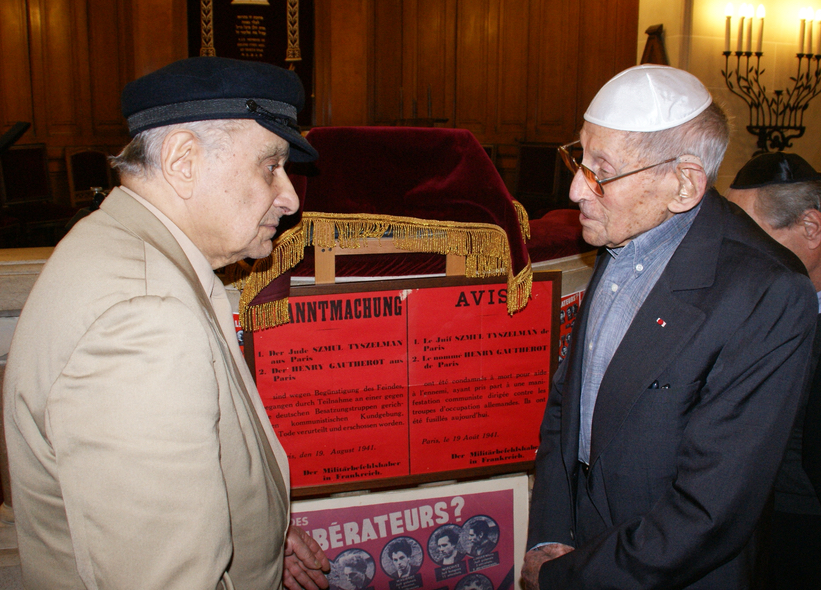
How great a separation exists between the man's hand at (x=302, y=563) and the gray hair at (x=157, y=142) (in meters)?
1.09

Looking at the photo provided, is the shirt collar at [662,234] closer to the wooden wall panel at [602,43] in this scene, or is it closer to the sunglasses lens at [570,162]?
the sunglasses lens at [570,162]

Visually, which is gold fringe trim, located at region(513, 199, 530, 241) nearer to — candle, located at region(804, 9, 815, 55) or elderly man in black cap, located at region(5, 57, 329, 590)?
elderly man in black cap, located at region(5, 57, 329, 590)

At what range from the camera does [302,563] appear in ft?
5.57

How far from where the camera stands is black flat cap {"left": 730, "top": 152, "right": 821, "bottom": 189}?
205 centimetres

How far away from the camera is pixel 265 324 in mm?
1935

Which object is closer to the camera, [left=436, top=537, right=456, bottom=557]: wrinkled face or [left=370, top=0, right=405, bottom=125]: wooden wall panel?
[left=436, top=537, right=456, bottom=557]: wrinkled face

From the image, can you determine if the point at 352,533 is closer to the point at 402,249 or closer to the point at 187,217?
→ the point at 402,249

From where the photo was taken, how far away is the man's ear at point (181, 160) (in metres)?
1.08

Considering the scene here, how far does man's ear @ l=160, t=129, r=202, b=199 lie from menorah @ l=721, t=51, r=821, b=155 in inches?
214

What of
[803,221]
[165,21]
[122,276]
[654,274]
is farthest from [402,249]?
[165,21]

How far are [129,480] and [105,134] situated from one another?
8304mm

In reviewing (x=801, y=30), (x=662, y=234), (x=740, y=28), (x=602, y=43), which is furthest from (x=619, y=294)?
(x=602, y=43)

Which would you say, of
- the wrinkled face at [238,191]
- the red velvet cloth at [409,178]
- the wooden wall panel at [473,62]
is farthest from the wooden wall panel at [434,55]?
the wrinkled face at [238,191]

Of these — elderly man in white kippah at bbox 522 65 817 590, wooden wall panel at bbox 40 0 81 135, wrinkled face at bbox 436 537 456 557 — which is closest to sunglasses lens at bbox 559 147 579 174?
elderly man in white kippah at bbox 522 65 817 590
